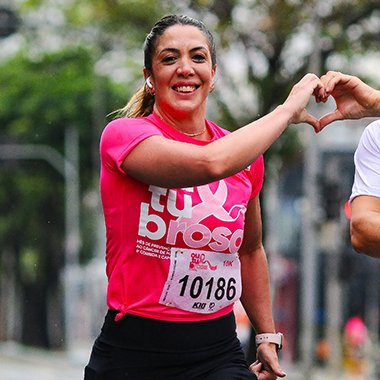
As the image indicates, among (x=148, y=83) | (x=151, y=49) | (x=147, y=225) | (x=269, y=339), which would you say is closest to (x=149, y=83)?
(x=148, y=83)

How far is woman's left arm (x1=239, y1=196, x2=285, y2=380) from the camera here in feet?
A: 15.6

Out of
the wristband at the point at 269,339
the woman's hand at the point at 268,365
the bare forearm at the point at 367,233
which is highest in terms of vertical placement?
the bare forearm at the point at 367,233

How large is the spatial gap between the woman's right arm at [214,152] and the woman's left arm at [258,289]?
2.22 ft

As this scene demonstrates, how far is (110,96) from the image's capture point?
45.7 metres

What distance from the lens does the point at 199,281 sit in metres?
4.36

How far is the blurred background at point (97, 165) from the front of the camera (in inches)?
729

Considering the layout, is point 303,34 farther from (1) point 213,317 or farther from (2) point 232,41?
(1) point 213,317

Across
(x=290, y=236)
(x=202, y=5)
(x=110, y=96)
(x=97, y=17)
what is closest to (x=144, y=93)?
(x=202, y=5)

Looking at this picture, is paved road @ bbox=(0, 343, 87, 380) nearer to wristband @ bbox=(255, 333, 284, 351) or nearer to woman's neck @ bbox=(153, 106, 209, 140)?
wristband @ bbox=(255, 333, 284, 351)

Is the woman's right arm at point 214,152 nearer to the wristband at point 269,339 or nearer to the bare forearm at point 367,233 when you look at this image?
the bare forearm at point 367,233

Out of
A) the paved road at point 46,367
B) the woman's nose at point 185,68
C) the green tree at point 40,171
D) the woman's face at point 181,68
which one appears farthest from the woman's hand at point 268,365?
the green tree at point 40,171

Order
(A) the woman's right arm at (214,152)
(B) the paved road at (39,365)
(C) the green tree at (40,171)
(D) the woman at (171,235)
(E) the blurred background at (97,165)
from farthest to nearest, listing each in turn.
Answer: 1. (C) the green tree at (40,171)
2. (B) the paved road at (39,365)
3. (E) the blurred background at (97,165)
4. (D) the woman at (171,235)
5. (A) the woman's right arm at (214,152)

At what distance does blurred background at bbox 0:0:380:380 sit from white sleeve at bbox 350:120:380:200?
8.66 m

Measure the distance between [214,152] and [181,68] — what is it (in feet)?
1.54
